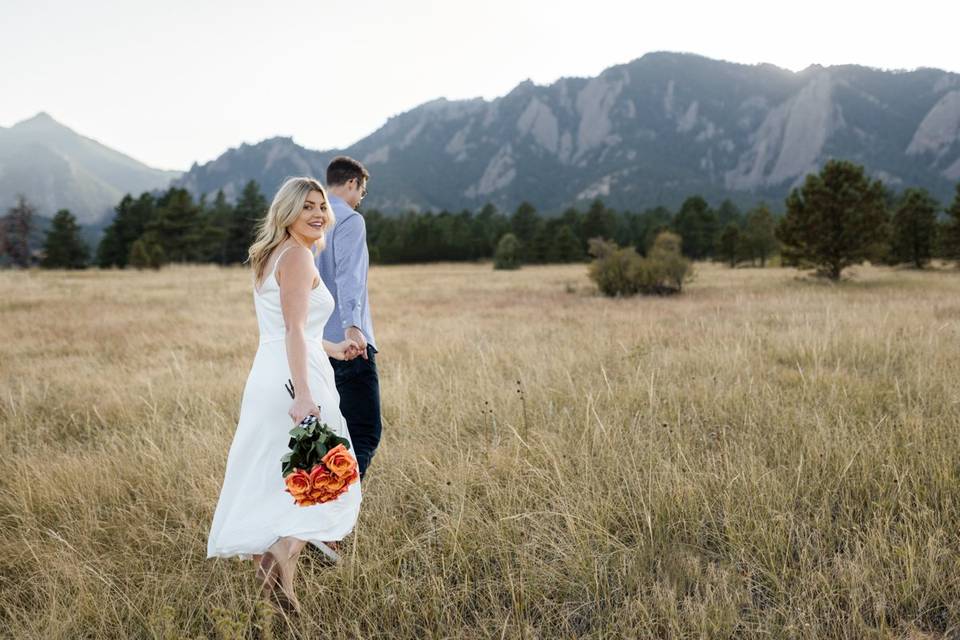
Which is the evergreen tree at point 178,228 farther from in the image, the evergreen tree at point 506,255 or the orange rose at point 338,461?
the orange rose at point 338,461

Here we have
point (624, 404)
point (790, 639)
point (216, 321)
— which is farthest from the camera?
point (216, 321)

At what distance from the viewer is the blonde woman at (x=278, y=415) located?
2.05 meters

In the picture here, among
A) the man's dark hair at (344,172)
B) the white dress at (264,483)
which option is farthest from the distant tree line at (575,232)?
the white dress at (264,483)

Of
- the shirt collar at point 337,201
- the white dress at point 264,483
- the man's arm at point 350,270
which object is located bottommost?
the white dress at point 264,483

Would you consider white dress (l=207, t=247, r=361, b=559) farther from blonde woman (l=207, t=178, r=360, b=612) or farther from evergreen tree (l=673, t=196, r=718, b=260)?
evergreen tree (l=673, t=196, r=718, b=260)

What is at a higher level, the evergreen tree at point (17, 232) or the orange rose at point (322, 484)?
the evergreen tree at point (17, 232)

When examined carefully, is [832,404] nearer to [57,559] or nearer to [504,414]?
[504,414]

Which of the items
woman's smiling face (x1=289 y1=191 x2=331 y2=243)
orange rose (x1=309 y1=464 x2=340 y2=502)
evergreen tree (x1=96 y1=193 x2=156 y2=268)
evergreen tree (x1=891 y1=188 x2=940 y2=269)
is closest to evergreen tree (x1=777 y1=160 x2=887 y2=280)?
evergreen tree (x1=891 y1=188 x2=940 y2=269)

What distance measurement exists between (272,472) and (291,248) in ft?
3.16

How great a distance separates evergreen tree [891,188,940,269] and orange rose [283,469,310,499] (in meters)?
37.1

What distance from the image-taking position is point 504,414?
4.45 metres

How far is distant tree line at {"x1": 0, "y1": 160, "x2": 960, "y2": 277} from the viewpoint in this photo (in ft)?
63.1

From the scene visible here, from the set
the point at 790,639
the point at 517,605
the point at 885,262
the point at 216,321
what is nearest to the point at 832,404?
the point at 790,639

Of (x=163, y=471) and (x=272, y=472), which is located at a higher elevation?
(x=272, y=472)
